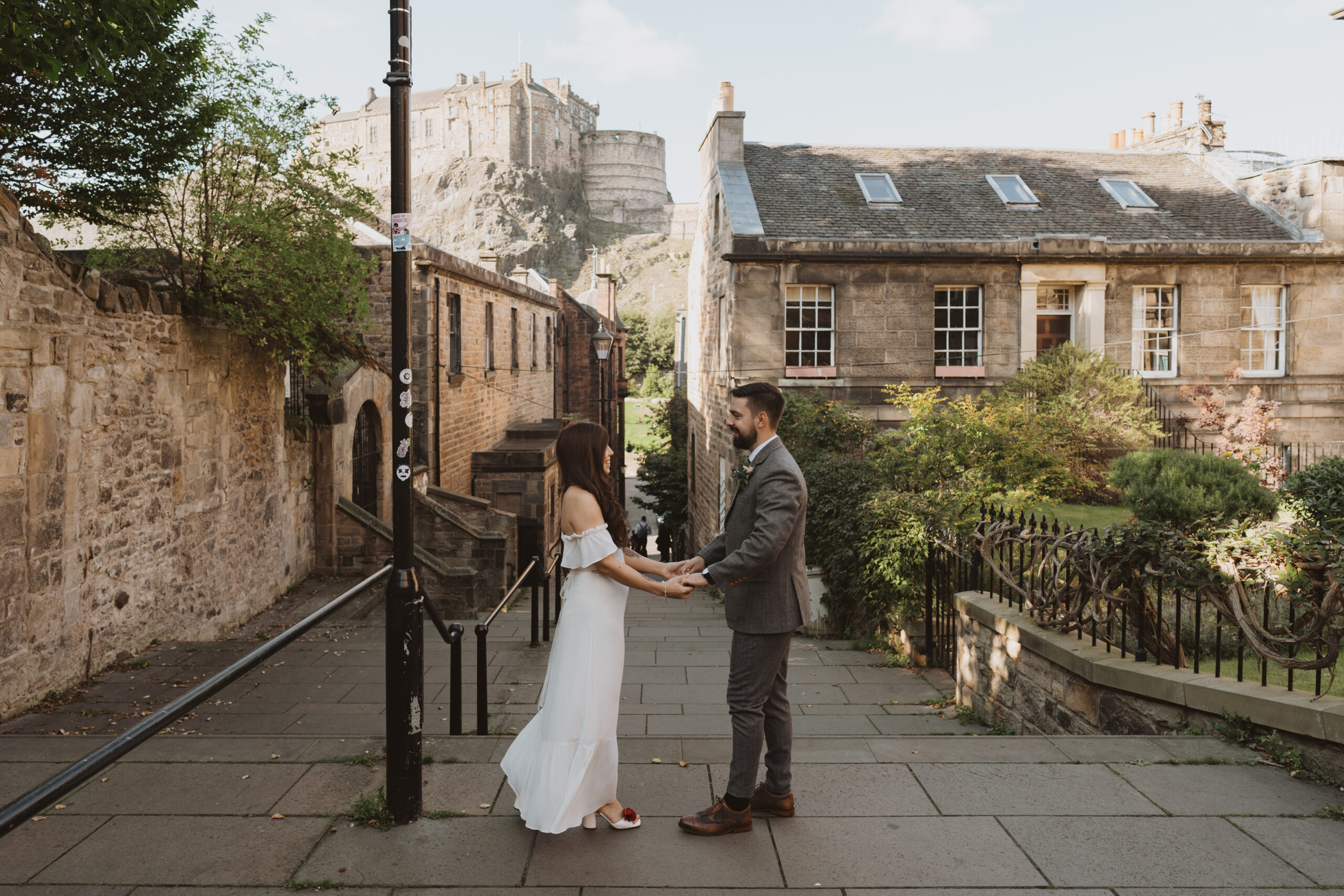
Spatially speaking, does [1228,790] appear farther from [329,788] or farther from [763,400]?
[329,788]

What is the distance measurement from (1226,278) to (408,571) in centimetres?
1812

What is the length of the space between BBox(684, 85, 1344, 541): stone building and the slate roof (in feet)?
0.19

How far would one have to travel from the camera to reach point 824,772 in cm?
443

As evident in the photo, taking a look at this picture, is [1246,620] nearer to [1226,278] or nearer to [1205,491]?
[1205,491]

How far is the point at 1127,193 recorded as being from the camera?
63.5 feet

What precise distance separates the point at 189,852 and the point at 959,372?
1549 cm

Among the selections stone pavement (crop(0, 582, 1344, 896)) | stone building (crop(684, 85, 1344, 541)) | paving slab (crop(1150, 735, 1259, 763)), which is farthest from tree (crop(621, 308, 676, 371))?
paving slab (crop(1150, 735, 1259, 763))

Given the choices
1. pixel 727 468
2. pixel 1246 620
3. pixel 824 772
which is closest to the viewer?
pixel 824 772

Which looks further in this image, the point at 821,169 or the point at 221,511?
the point at 821,169

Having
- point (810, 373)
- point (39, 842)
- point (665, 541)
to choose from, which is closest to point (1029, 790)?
point (39, 842)

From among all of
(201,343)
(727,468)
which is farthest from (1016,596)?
(727,468)

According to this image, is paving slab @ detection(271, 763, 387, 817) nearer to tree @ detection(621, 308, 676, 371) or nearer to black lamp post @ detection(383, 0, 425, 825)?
black lamp post @ detection(383, 0, 425, 825)

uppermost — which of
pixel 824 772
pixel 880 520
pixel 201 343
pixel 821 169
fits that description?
pixel 821 169

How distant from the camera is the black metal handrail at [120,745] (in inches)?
96.7
